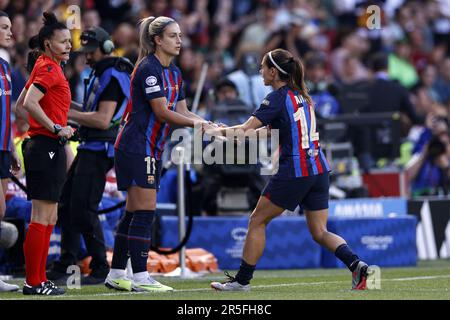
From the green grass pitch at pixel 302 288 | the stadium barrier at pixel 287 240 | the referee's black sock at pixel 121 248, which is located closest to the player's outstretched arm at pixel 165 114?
the referee's black sock at pixel 121 248

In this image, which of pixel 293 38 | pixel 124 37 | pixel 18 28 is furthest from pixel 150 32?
pixel 293 38

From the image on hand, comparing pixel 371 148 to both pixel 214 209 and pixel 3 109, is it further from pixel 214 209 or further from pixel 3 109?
pixel 3 109

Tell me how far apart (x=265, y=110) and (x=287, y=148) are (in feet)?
1.16

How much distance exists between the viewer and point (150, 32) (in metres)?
9.50

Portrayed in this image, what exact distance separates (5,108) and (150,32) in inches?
52.9

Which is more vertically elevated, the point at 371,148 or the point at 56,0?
the point at 56,0

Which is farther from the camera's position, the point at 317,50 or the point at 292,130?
the point at 317,50

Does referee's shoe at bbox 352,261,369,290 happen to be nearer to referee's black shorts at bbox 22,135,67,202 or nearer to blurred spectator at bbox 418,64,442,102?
referee's black shorts at bbox 22,135,67,202

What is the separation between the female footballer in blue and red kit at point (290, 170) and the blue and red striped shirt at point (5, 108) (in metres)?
1.67

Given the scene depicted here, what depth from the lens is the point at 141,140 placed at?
30.5 ft

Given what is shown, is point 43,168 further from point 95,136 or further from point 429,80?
point 429,80

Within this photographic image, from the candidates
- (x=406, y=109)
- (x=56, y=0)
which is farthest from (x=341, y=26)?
(x=56, y=0)

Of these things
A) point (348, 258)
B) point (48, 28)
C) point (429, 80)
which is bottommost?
point (348, 258)

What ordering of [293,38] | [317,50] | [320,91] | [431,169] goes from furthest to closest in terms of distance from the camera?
[317,50] → [293,38] → [431,169] → [320,91]
